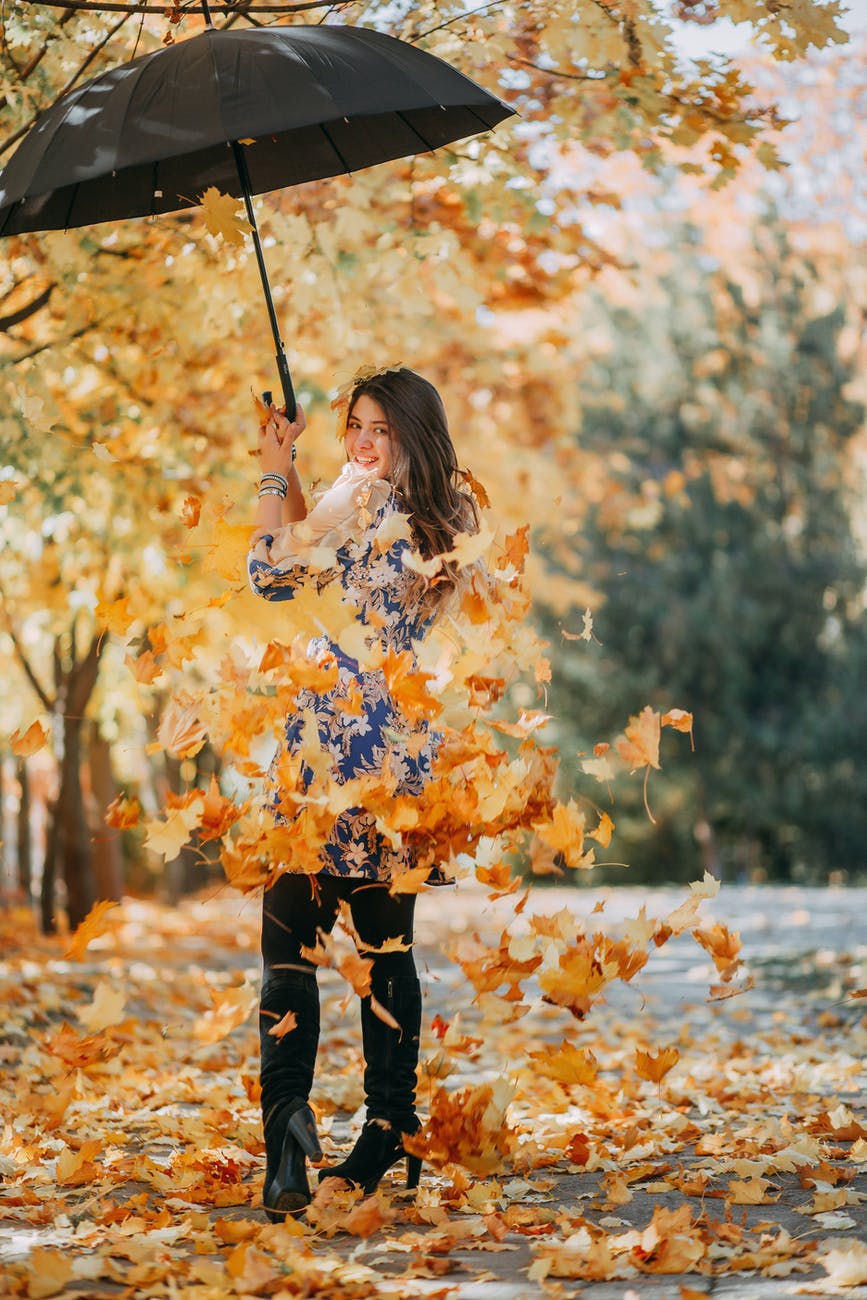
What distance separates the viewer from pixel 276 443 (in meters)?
3.22

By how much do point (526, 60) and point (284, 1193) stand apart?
394cm

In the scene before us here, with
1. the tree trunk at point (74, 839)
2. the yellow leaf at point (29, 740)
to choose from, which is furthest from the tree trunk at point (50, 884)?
the yellow leaf at point (29, 740)

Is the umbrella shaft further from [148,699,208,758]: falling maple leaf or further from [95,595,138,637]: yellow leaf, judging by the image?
[148,699,208,758]: falling maple leaf

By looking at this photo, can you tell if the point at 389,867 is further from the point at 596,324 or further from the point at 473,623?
the point at 596,324

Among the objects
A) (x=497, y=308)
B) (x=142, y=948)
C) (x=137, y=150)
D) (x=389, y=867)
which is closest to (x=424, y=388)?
(x=137, y=150)

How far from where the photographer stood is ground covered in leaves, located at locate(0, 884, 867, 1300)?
103 inches

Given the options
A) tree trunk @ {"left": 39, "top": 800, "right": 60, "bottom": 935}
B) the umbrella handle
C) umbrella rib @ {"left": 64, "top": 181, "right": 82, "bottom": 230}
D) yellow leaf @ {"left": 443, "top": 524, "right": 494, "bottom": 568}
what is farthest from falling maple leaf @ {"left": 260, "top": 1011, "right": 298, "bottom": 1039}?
tree trunk @ {"left": 39, "top": 800, "right": 60, "bottom": 935}

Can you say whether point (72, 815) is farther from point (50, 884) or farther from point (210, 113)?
point (210, 113)

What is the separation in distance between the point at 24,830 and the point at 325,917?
1313 centimetres

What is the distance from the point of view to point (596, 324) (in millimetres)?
17594

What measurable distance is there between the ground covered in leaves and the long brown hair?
2.82 feet

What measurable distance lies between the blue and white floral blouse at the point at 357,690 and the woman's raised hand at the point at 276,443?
0.16m

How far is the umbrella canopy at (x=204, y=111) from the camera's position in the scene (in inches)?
122

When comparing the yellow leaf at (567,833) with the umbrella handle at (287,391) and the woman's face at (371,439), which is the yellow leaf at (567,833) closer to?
the woman's face at (371,439)
